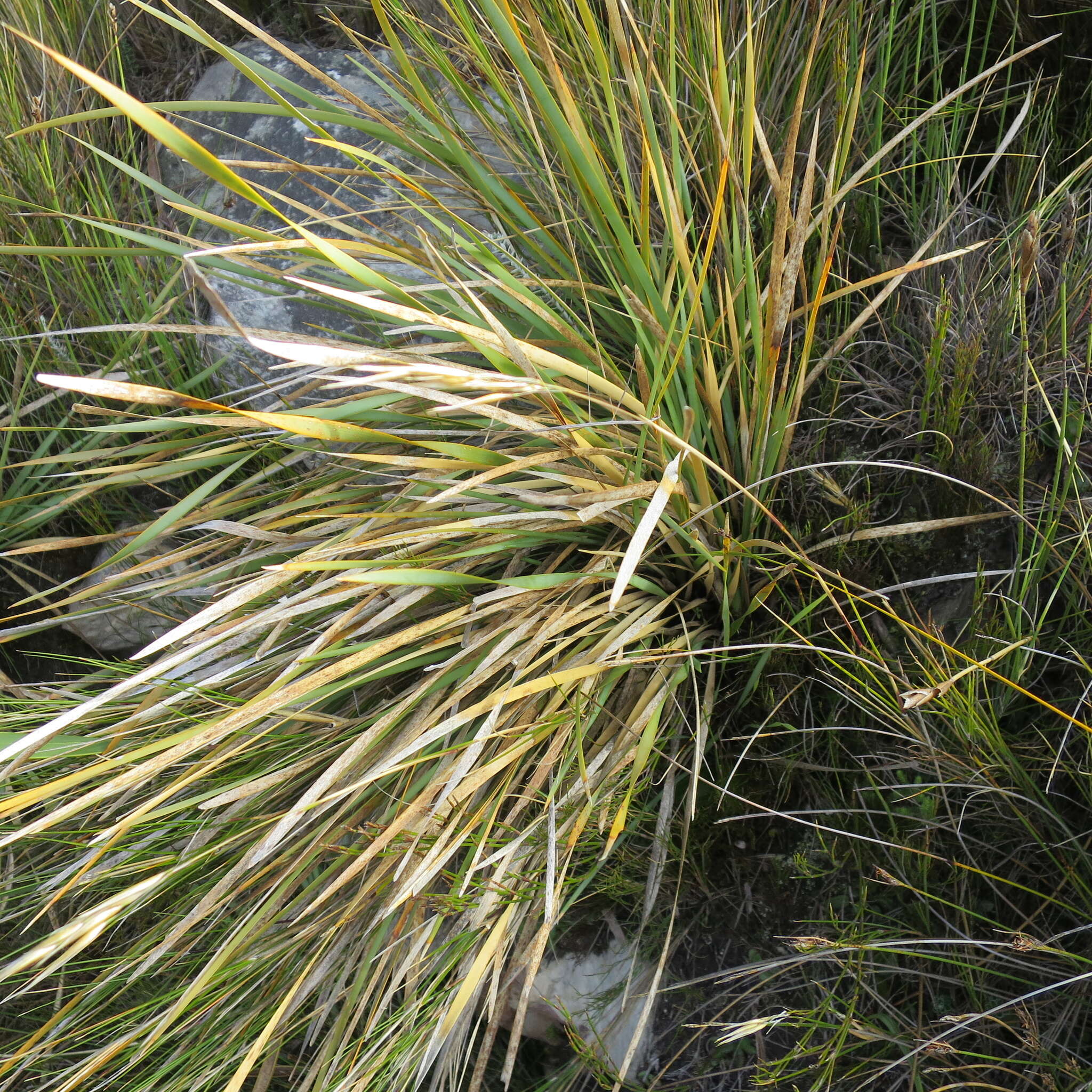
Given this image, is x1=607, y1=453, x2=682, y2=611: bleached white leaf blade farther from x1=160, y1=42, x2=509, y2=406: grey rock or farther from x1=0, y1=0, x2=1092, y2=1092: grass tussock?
x1=160, y1=42, x2=509, y2=406: grey rock

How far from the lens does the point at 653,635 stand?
1.05m

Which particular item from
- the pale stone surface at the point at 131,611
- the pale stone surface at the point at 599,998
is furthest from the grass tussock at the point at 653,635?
the pale stone surface at the point at 131,611

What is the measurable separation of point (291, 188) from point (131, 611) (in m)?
0.86

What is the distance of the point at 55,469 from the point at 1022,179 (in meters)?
1.62

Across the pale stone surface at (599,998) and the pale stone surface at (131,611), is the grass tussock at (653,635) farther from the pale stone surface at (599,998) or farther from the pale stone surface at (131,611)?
the pale stone surface at (131,611)

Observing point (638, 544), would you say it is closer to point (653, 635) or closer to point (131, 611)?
point (653, 635)

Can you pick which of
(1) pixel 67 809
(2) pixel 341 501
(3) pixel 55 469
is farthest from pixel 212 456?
(3) pixel 55 469

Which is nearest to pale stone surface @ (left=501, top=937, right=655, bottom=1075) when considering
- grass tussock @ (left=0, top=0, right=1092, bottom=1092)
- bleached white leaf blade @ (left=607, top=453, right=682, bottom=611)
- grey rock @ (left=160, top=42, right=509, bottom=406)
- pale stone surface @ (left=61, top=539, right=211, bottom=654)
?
grass tussock @ (left=0, top=0, right=1092, bottom=1092)

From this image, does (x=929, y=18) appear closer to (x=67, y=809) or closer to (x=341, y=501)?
(x=341, y=501)

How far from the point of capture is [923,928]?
991 mm

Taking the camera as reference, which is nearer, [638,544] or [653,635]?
[638,544]

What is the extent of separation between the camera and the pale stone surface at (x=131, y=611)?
140 cm

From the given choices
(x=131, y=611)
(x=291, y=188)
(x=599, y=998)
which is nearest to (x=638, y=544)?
(x=599, y=998)

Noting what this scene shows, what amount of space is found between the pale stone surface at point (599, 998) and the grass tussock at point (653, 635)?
31mm
